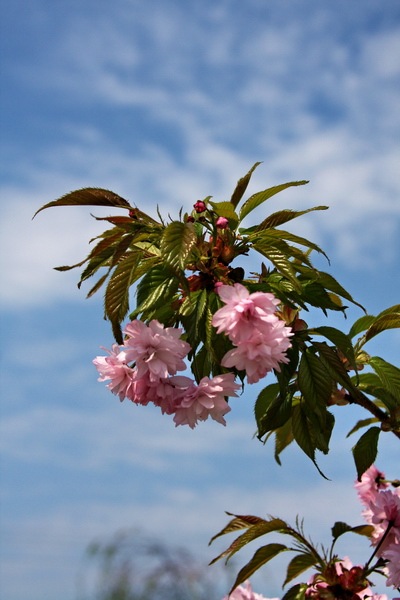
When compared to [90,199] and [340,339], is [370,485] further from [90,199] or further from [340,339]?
[90,199]

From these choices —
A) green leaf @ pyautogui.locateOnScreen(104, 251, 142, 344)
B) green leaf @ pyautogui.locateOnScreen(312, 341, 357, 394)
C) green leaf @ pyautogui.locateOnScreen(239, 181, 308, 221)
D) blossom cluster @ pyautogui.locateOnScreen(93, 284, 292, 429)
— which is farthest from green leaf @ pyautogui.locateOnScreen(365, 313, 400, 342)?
green leaf @ pyautogui.locateOnScreen(104, 251, 142, 344)

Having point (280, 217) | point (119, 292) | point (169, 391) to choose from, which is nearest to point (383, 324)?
point (280, 217)

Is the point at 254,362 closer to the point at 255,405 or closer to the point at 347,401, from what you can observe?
the point at 255,405

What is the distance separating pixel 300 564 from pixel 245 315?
1.02 m

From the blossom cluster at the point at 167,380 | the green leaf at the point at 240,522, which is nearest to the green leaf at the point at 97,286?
the blossom cluster at the point at 167,380

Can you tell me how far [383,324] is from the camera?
7.22ft

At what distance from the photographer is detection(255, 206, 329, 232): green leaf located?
1906mm

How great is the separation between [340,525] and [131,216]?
123cm

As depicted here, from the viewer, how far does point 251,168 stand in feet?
6.83

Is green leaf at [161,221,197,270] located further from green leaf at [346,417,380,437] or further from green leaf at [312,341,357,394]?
green leaf at [346,417,380,437]

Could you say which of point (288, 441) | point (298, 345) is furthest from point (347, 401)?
point (298, 345)

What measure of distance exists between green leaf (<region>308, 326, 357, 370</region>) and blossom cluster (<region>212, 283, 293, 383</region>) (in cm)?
48

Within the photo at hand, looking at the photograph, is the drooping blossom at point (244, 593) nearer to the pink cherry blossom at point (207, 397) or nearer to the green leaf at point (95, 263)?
the pink cherry blossom at point (207, 397)

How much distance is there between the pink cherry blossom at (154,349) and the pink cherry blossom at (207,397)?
8 cm
